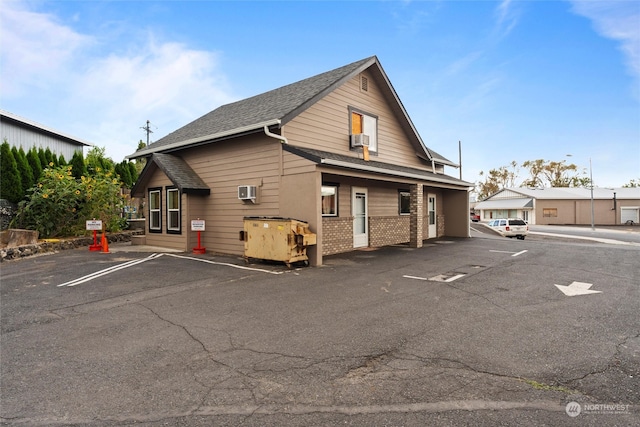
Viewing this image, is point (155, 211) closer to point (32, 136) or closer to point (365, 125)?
point (365, 125)

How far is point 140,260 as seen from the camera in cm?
1016

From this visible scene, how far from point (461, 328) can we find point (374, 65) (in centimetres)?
1175

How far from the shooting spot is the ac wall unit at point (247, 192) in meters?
10.8

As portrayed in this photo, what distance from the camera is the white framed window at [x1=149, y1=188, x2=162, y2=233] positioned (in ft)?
44.7

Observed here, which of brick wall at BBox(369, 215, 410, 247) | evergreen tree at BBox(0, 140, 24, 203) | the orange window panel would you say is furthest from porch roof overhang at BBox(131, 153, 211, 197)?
brick wall at BBox(369, 215, 410, 247)

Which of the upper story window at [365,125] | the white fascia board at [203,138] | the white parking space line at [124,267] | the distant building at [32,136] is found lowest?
the white parking space line at [124,267]

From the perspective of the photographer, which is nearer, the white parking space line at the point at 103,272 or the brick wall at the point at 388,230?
the white parking space line at the point at 103,272

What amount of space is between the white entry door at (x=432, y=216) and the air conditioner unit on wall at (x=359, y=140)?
6.40 meters

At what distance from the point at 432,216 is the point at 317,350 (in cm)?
1539

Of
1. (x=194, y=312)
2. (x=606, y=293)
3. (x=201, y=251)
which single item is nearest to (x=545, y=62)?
(x=606, y=293)

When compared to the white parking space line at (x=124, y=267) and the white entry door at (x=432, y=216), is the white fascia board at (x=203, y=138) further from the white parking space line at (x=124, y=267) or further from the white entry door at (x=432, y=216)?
the white entry door at (x=432, y=216)

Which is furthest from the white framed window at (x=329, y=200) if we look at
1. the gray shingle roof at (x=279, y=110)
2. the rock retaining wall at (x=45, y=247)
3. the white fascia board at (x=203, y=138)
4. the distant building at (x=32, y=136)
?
the distant building at (x=32, y=136)

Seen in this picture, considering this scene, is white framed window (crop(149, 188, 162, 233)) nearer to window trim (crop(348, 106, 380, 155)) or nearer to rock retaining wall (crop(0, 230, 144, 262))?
rock retaining wall (crop(0, 230, 144, 262))

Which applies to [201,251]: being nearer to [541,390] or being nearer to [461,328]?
[461,328]
